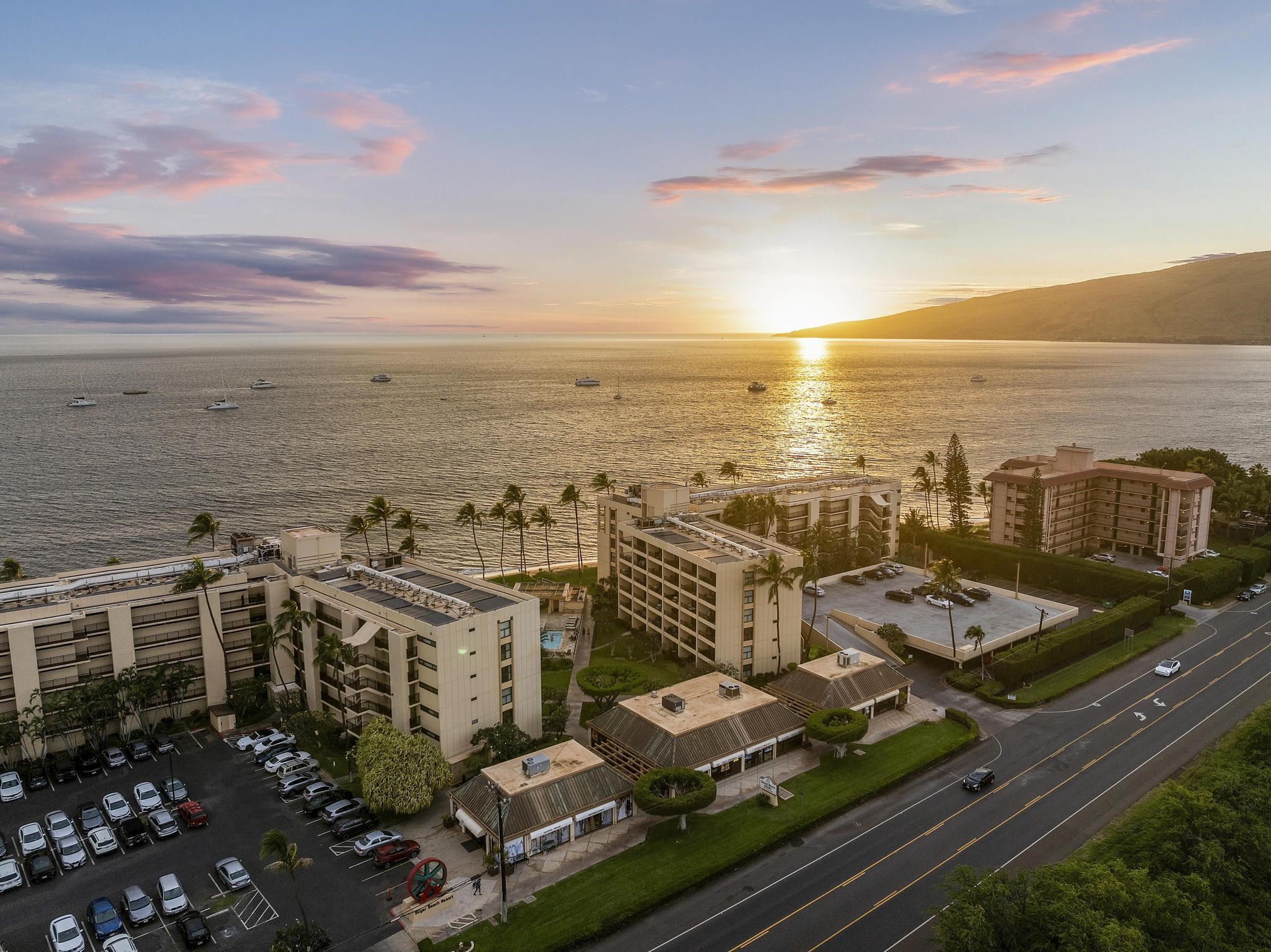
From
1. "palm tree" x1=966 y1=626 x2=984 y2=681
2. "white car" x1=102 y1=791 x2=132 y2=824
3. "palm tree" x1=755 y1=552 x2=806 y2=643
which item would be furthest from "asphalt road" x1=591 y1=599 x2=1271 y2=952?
"white car" x1=102 y1=791 x2=132 y2=824

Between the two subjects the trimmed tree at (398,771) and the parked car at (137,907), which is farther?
the trimmed tree at (398,771)

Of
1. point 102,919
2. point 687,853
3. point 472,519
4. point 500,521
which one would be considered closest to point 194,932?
point 102,919

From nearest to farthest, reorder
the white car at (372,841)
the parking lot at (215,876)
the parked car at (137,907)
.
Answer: the parking lot at (215,876) < the parked car at (137,907) < the white car at (372,841)

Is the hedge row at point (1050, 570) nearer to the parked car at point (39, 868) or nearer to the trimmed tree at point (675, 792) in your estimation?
the trimmed tree at point (675, 792)

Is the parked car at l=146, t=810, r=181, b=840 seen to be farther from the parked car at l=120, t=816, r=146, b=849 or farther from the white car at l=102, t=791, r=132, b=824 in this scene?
the white car at l=102, t=791, r=132, b=824

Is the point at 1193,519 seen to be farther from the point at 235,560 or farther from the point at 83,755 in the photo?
the point at 83,755

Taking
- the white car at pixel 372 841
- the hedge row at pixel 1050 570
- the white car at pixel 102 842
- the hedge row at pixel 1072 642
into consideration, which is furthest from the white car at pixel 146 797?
the hedge row at pixel 1050 570

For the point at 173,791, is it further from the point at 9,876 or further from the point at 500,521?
the point at 500,521
